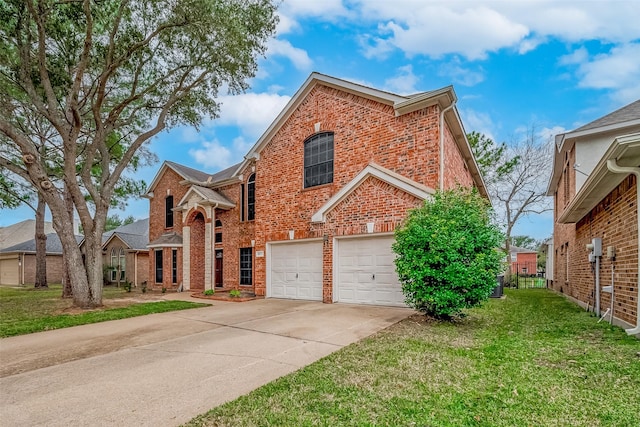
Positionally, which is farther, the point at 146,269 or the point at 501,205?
the point at 501,205

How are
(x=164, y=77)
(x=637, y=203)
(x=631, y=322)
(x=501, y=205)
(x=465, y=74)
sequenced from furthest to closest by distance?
(x=501, y=205), (x=465, y=74), (x=164, y=77), (x=631, y=322), (x=637, y=203)

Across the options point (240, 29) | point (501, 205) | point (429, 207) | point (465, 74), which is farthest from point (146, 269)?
point (501, 205)

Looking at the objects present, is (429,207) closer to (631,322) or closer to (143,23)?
(631,322)

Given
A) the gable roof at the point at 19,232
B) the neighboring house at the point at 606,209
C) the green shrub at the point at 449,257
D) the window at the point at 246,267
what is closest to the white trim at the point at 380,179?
the green shrub at the point at 449,257

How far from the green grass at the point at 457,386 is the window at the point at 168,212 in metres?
16.7

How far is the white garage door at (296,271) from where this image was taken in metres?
11.9

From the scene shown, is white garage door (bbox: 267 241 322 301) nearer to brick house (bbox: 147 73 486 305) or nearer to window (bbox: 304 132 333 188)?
brick house (bbox: 147 73 486 305)

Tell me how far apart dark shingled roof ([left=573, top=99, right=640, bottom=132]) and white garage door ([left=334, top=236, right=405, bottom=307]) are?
8.38m

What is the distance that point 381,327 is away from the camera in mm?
7008

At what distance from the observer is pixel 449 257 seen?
7012 mm

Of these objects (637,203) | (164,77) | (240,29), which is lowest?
(637,203)

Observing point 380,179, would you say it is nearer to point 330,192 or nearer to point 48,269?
point 330,192

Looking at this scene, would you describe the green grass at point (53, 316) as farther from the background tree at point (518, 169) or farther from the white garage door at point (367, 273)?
the background tree at point (518, 169)

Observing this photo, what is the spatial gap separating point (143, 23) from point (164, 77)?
1767mm
